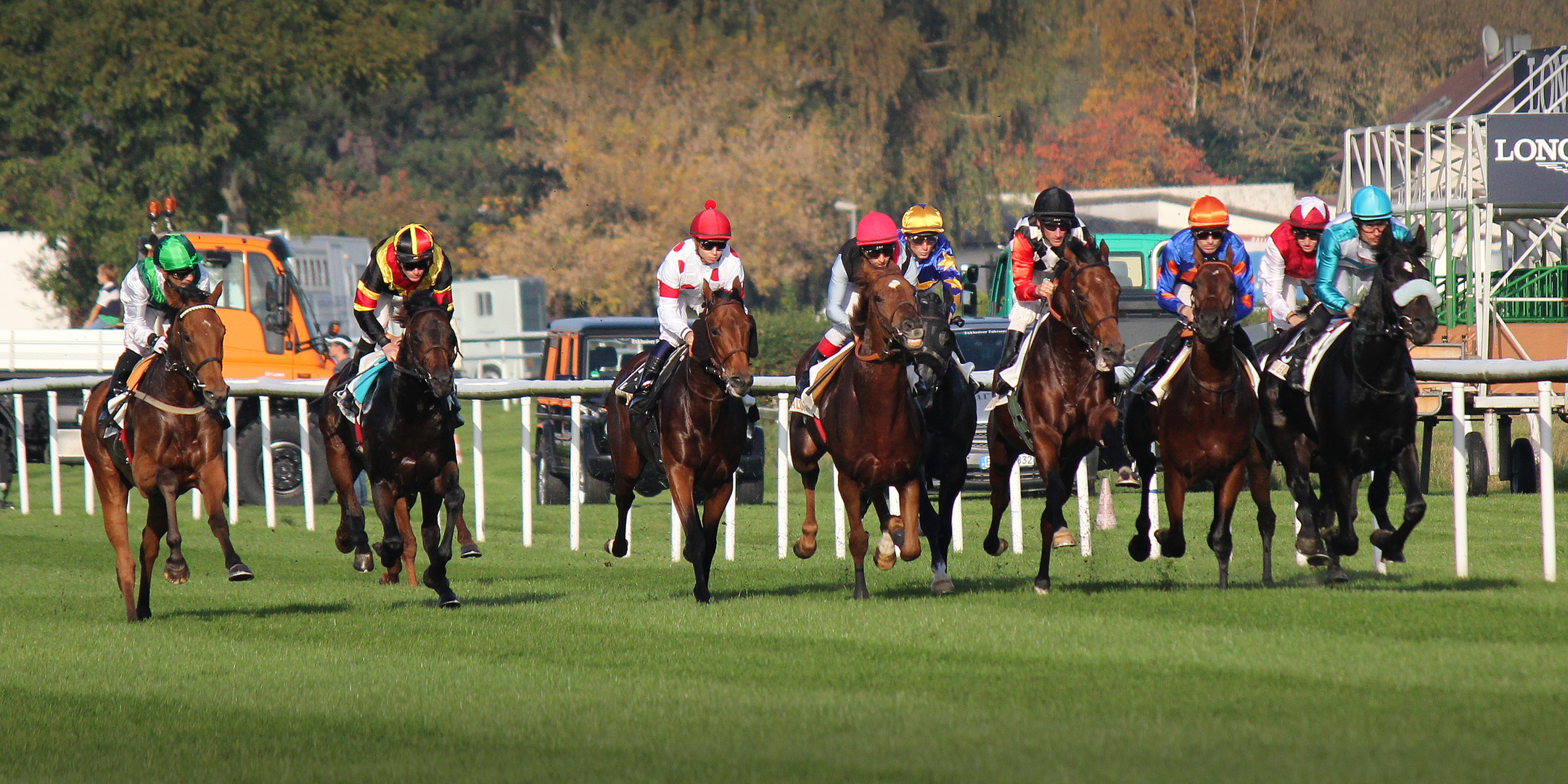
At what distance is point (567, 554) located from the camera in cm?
1449

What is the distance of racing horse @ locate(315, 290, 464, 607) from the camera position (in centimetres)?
1018

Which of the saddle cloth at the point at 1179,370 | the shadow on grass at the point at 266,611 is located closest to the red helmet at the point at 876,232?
the saddle cloth at the point at 1179,370

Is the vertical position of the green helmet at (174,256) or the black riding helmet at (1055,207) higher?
the black riding helmet at (1055,207)

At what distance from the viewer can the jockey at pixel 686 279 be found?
35.3 ft

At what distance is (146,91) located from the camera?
116 ft

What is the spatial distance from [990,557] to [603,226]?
1647 inches

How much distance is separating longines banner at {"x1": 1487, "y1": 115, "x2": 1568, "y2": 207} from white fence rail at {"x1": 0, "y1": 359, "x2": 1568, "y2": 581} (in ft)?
8.46

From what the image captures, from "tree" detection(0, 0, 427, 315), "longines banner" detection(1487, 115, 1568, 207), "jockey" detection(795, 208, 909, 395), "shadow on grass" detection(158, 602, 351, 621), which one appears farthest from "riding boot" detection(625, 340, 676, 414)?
"tree" detection(0, 0, 427, 315)

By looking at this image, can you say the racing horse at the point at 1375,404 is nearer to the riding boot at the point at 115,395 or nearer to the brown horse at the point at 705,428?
the brown horse at the point at 705,428

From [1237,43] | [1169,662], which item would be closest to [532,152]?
[1237,43]

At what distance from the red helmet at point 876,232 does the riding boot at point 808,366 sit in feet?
3.53

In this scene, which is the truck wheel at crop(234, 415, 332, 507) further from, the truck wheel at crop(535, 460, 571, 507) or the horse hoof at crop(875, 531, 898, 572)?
the horse hoof at crop(875, 531, 898, 572)

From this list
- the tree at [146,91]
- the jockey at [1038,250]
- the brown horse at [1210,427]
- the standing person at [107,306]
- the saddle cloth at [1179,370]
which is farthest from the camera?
the tree at [146,91]

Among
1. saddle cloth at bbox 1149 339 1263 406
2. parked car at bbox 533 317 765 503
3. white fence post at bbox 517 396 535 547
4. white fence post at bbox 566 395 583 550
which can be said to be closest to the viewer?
saddle cloth at bbox 1149 339 1263 406
